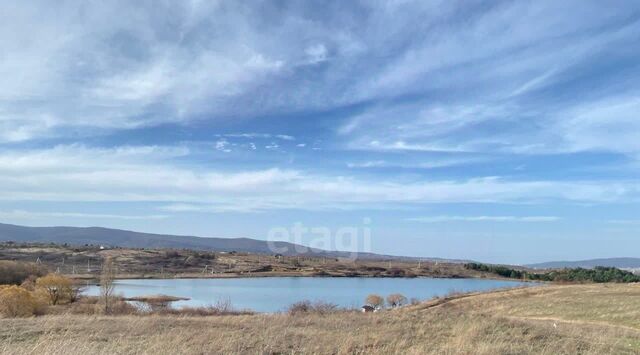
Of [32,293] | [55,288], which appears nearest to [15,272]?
[55,288]

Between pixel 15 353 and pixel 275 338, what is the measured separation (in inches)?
195

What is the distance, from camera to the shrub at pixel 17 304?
26.3 m

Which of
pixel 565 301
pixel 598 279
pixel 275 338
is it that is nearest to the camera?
pixel 275 338

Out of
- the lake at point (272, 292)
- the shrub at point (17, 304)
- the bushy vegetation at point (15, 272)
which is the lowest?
the lake at point (272, 292)

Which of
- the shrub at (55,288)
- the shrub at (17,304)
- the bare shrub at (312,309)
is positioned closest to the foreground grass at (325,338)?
the bare shrub at (312,309)

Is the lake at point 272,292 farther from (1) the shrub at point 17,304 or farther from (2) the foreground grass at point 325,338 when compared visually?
(2) the foreground grass at point 325,338

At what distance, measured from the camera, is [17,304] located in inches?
1074

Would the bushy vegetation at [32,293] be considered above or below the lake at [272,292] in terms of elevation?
above

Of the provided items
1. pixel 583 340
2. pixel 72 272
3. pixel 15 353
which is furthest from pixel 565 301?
pixel 72 272

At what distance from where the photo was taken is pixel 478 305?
37.4m

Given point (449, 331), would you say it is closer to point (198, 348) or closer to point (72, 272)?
point (198, 348)

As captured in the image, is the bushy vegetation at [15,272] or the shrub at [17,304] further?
the bushy vegetation at [15,272]

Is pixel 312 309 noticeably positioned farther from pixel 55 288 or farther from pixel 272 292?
pixel 272 292

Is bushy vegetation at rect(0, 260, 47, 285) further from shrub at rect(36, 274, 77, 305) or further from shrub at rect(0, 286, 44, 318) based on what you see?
shrub at rect(0, 286, 44, 318)
